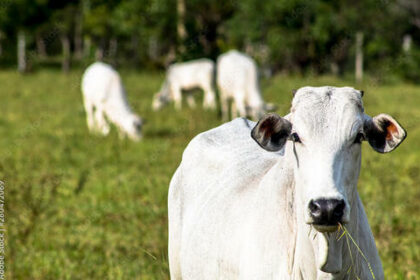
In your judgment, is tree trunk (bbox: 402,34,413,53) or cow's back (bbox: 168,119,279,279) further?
tree trunk (bbox: 402,34,413,53)

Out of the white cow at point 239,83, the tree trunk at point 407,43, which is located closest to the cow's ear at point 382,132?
the white cow at point 239,83

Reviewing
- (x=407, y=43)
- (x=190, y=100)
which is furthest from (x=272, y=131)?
(x=407, y=43)

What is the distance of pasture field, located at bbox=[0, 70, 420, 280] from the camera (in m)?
5.53

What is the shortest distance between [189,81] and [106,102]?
778 cm

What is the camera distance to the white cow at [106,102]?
13.2 meters

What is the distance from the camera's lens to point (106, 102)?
14.2 m

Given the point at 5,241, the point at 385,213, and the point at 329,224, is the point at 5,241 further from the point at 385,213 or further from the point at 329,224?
the point at 329,224

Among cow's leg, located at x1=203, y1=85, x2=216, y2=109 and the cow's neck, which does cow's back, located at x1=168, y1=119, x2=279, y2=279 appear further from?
cow's leg, located at x1=203, y1=85, x2=216, y2=109

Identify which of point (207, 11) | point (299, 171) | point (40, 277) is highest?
point (207, 11)

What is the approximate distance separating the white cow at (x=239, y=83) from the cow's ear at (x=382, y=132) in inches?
464

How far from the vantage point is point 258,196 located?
3.23 metres

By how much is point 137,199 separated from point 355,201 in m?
5.18

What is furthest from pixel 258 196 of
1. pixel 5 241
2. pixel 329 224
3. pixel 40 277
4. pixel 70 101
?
pixel 70 101

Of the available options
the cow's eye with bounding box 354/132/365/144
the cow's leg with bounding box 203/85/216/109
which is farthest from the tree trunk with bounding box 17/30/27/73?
the cow's eye with bounding box 354/132/365/144
